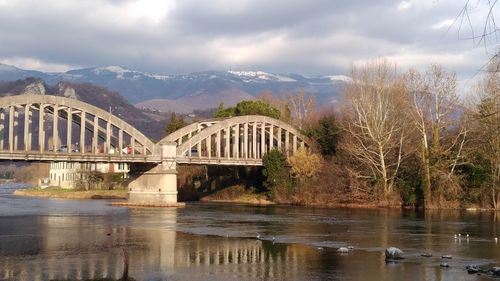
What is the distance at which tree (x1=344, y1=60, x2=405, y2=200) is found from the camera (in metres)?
84.0

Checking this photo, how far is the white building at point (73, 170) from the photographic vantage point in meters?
A: 152

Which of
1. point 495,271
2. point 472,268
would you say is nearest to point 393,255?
point 472,268

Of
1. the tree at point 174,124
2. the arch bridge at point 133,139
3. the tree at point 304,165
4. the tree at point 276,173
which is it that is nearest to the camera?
the arch bridge at point 133,139

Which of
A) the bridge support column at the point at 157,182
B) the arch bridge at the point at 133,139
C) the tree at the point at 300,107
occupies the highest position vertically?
the tree at the point at 300,107

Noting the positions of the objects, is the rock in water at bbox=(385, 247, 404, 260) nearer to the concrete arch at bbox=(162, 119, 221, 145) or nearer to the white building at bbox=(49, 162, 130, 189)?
the concrete arch at bbox=(162, 119, 221, 145)

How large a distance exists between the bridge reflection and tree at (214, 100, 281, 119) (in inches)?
2970

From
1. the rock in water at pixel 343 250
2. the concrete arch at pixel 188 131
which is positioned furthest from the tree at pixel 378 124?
the rock in water at pixel 343 250

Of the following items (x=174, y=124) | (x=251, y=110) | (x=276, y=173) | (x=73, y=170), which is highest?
(x=251, y=110)

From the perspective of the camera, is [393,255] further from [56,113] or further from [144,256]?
[56,113]

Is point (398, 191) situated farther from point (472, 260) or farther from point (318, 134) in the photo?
point (472, 260)

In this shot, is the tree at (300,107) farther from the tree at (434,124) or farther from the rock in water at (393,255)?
the rock in water at (393,255)

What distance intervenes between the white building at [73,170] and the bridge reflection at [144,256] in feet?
313

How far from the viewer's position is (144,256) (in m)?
33.2

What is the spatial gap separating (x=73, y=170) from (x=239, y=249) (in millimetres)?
136614
